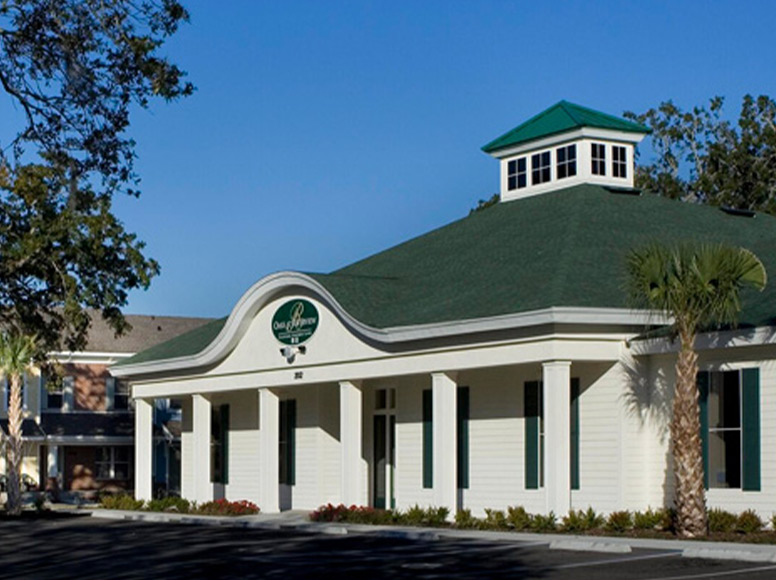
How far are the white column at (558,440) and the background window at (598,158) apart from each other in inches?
417

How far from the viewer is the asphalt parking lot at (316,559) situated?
66.2 ft

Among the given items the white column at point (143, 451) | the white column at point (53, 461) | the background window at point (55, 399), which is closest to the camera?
the white column at point (143, 451)

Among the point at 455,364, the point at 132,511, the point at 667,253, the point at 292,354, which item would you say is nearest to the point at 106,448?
the point at 132,511

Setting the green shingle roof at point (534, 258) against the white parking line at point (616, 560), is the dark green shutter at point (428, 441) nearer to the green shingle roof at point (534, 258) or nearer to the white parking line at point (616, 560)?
the green shingle roof at point (534, 258)

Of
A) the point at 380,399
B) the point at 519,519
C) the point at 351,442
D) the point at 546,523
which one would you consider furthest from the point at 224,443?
the point at 546,523

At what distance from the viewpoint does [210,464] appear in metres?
40.8

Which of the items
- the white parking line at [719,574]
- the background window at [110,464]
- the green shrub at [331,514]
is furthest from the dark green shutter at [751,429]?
the background window at [110,464]

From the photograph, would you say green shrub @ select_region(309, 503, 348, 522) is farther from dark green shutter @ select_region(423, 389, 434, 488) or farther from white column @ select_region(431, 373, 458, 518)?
white column @ select_region(431, 373, 458, 518)

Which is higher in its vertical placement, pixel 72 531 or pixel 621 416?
pixel 621 416

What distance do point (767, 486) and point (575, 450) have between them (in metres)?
4.48

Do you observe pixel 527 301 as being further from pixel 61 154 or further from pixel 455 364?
pixel 61 154

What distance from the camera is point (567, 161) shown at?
37406 mm

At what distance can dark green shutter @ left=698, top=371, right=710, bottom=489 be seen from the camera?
88.1 ft

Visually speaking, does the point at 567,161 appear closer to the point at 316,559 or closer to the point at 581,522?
the point at 581,522
